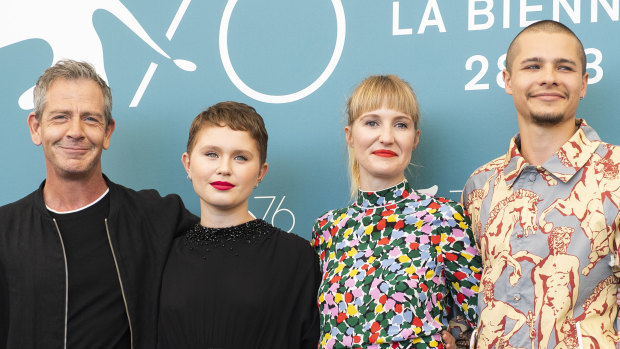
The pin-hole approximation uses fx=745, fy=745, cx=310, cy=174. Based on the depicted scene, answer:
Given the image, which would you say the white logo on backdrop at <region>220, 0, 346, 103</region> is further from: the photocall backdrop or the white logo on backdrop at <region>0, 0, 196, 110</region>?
the white logo on backdrop at <region>0, 0, 196, 110</region>

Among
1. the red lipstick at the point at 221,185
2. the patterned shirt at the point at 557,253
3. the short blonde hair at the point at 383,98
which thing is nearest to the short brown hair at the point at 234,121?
the red lipstick at the point at 221,185

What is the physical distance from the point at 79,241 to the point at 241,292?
1.75 feet

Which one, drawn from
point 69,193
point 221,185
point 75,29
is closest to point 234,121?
point 221,185

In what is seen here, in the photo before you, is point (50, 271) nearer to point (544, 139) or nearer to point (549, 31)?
point (544, 139)

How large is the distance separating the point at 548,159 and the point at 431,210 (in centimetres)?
33

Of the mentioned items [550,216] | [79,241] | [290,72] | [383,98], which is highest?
[290,72]

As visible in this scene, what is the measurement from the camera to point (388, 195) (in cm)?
202

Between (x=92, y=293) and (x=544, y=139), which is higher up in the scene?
(x=544, y=139)

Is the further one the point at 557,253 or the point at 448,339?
the point at 448,339

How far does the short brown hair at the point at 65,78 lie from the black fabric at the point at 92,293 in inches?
14.1

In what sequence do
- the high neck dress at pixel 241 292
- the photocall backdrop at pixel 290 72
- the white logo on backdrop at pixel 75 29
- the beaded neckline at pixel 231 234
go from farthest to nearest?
the white logo on backdrop at pixel 75 29
the photocall backdrop at pixel 290 72
the beaded neckline at pixel 231 234
the high neck dress at pixel 241 292

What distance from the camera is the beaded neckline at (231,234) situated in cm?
204

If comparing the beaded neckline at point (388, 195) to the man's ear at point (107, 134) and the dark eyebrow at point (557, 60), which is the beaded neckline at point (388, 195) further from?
the man's ear at point (107, 134)

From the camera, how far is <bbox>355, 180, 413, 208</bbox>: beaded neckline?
2.01 m
